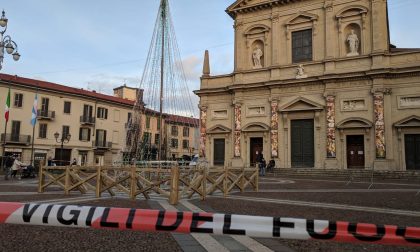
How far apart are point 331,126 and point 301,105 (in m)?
3.28

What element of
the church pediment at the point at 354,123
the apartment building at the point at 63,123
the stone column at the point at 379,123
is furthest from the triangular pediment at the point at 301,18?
the apartment building at the point at 63,123

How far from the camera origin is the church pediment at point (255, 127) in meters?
32.4

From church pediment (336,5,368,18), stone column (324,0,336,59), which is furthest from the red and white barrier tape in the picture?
church pediment (336,5,368,18)

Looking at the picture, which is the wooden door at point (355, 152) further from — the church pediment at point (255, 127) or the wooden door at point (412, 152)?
the church pediment at point (255, 127)

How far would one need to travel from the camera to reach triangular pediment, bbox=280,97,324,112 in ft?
99.6

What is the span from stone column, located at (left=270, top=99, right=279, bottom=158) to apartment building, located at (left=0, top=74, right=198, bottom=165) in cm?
897

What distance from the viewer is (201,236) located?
621cm

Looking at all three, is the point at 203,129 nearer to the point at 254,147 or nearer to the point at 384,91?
the point at 254,147

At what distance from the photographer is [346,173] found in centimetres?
2655

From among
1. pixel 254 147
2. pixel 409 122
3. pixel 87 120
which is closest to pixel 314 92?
pixel 254 147

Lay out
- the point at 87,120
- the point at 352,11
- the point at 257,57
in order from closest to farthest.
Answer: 1. the point at 352,11
2. the point at 257,57
3. the point at 87,120

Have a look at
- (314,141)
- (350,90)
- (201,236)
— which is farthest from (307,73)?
(201,236)

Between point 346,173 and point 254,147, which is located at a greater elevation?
point 254,147

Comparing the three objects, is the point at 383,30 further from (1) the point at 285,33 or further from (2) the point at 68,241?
(2) the point at 68,241
